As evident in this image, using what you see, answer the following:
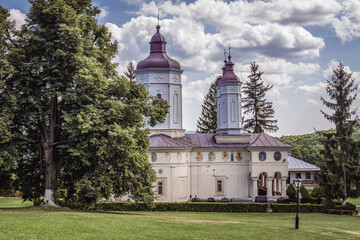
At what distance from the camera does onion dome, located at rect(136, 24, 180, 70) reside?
39062mm

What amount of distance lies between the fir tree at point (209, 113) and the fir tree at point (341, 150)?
82.9 ft

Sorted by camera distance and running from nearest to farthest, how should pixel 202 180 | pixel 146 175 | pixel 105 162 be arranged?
1. pixel 105 162
2. pixel 146 175
3. pixel 202 180

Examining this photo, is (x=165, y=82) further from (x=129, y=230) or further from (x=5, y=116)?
(x=129, y=230)

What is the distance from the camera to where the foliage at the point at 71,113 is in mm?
21672

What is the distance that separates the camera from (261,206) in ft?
106

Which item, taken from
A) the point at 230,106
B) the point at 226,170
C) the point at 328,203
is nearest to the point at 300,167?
the point at 230,106

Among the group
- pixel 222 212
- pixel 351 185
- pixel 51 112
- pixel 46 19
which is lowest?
pixel 222 212

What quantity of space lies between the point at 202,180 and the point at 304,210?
35.2 ft

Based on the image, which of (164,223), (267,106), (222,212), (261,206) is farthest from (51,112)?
(267,106)

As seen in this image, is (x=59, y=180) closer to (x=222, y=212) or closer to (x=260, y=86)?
(x=222, y=212)

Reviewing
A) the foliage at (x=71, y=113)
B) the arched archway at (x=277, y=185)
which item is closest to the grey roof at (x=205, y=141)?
the arched archway at (x=277, y=185)

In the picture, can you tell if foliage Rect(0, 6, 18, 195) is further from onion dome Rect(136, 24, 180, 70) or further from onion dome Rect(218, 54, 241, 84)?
onion dome Rect(218, 54, 241, 84)

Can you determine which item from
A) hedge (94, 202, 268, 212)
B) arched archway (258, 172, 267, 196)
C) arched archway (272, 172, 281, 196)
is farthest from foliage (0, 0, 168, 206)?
arched archway (258, 172, 267, 196)

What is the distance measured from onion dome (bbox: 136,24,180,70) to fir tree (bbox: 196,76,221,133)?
20810 mm
